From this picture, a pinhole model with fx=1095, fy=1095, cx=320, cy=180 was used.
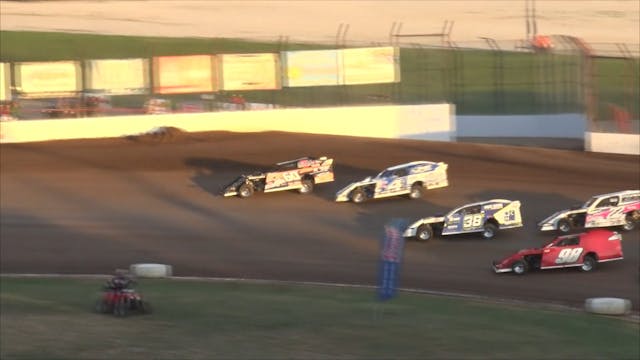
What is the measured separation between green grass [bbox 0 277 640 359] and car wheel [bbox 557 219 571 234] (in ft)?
20.4

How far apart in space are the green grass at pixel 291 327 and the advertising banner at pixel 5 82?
69.9 feet

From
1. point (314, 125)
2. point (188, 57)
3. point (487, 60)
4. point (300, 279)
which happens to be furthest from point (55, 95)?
point (300, 279)

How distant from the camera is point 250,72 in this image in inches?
1649

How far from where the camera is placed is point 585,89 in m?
38.8

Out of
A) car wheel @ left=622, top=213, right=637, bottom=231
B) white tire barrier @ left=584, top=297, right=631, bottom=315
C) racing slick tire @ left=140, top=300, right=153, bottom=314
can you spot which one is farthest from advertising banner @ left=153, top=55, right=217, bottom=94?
white tire barrier @ left=584, top=297, right=631, bottom=315

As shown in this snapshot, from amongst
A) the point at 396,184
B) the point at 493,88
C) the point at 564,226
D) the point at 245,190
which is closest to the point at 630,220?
the point at 564,226

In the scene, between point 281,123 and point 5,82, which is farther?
point 5,82

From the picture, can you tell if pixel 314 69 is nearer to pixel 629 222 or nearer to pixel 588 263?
pixel 629 222

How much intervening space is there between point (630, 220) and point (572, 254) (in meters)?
3.75

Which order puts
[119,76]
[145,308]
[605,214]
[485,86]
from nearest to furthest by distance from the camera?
[145,308], [605,214], [119,76], [485,86]

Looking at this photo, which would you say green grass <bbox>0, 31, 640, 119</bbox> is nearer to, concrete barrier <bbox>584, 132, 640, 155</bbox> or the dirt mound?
the dirt mound

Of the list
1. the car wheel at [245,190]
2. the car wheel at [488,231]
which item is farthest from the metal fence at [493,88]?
the car wheel at [488,231]

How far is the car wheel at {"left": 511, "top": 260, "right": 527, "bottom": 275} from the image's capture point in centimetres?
2312

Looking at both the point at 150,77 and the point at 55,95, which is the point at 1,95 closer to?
the point at 55,95
